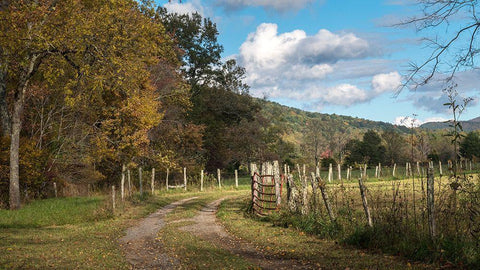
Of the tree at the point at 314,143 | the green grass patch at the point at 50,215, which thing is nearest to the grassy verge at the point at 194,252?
the green grass patch at the point at 50,215

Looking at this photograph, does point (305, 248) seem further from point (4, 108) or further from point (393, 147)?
point (393, 147)

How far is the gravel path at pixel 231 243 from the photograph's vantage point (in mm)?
8523

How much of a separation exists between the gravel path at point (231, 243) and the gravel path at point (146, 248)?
140 centimetres

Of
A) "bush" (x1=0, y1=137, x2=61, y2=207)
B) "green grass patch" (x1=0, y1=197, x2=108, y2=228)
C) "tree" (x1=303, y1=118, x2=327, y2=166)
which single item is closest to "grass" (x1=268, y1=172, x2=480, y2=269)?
"green grass patch" (x1=0, y1=197, x2=108, y2=228)

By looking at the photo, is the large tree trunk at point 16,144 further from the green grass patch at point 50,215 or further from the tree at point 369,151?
the tree at point 369,151

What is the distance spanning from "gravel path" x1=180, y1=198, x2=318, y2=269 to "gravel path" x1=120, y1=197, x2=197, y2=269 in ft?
4.60

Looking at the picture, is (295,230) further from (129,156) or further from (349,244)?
(129,156)

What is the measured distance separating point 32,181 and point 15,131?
410 cm

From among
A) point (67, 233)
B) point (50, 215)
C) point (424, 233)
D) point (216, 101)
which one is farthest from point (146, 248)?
point (216, 101)

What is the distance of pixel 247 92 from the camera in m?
49.9

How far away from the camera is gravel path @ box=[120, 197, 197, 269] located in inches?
355

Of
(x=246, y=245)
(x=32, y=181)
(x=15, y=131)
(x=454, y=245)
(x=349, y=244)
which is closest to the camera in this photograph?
(x=454, y=245)

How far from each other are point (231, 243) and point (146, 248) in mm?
2348

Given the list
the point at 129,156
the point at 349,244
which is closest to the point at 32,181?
the point at 129,156
